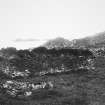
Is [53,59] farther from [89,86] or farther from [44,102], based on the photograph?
[44,102]

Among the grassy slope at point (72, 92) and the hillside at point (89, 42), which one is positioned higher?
the hillside at point (89, 42)

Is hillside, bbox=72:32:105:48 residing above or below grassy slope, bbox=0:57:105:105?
above

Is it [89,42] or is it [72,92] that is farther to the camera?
[89,42]

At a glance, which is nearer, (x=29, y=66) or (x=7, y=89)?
(x=7, y=89)

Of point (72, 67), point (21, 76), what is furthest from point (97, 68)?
point (21, 76)

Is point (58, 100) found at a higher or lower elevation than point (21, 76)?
lower

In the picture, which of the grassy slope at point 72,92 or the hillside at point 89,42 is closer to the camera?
the grassy slope at point 72,92

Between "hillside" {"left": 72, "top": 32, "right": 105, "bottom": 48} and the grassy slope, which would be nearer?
the grassy slope

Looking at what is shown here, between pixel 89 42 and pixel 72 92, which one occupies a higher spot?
pixel 89 42
